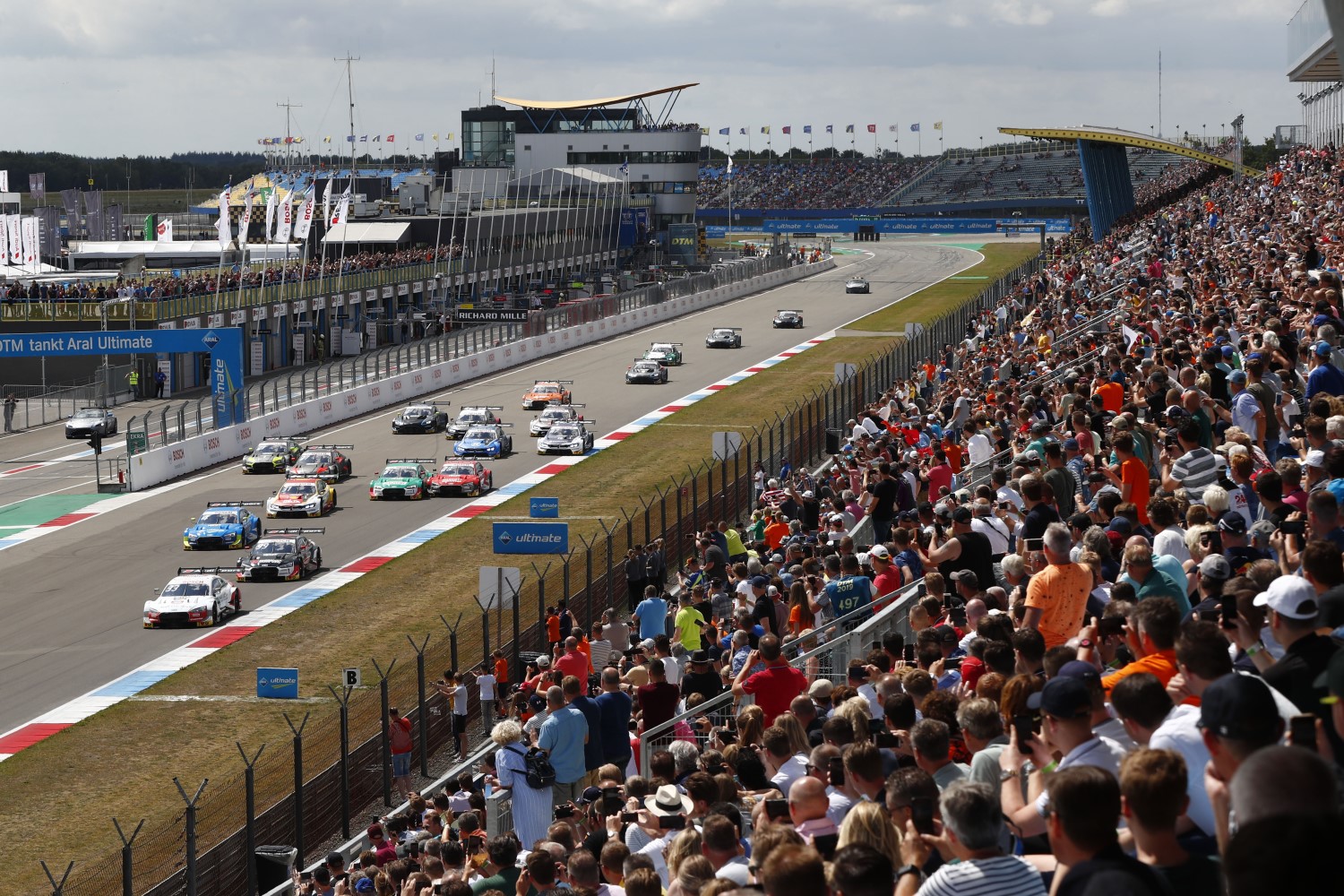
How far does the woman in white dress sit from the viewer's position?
39.3ft

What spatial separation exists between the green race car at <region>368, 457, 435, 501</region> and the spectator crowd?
57.5 feet

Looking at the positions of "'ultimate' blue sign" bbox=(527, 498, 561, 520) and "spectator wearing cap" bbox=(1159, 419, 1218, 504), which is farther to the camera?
"'ultimate' blue sign" bbox=(527, 498, 561, 520)

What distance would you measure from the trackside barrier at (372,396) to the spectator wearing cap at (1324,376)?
3348cm

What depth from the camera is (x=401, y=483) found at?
39.7 metres

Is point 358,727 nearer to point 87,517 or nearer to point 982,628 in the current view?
point 982,628

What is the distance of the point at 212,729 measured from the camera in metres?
21.9

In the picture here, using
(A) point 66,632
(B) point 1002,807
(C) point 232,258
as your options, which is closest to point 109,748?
(A) point 66,632

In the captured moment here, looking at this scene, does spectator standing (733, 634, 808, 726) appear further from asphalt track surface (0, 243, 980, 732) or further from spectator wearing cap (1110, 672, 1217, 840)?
asphalt track surface (0, 243, 980, 732)

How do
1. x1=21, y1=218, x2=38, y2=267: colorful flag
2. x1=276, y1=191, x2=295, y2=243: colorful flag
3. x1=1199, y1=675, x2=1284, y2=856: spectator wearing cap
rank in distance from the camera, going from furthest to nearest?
x1=21, y1=218, x2=38, y2=267: colorful flag
x1=276, y1=191, x2=295, y2=243: colorful flag
x1=1199, y1=675, x2=1284, y2=856: spectator wearing cap

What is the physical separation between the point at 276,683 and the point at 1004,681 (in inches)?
574

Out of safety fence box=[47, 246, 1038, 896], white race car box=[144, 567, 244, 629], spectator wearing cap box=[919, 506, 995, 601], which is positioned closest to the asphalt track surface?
white race car box=[144, 567, 244, 629]

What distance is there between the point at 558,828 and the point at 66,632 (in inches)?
822

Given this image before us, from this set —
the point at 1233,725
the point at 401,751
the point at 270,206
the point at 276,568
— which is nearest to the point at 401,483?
the point at 276,568

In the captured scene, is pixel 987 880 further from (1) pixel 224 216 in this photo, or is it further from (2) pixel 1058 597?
(1) pixel 224 216
